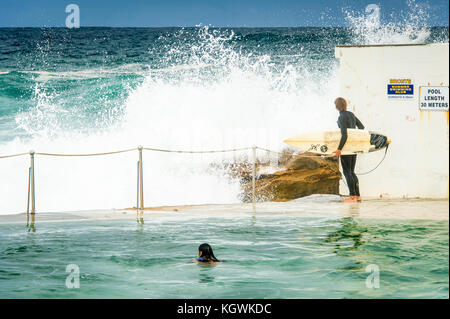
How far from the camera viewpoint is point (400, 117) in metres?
9.99

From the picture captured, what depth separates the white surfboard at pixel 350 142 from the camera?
983cm

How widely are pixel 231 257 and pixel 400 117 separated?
5.00 meters

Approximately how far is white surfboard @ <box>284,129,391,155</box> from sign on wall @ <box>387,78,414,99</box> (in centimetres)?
75

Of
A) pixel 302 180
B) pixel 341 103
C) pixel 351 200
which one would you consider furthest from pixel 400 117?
pixel 302 180

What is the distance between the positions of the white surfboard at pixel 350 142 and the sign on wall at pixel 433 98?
84 centimetres

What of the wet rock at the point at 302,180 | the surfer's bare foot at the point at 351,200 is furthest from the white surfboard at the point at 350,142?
the surfer's bare foot at the point at 351,200

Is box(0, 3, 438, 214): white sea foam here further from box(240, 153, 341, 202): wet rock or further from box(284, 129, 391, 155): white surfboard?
box(284, 129, 391, 155): white surfboard

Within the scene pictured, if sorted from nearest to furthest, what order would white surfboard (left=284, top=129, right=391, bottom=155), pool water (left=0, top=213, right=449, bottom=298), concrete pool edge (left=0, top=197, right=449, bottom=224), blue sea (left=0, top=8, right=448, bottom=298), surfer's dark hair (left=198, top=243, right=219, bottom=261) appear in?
1. pool water (left=0, top=213, right=449, bottom=298)
2. blue sea (left=0, top=8, right=448, bottom=298)
3. surfer's dark hair (left=198, top=243, right=219, bottom=261)
4. concrete pool edge (left=0, top=197, right=449, bottom=224)
5. white surfboard (left=284, top=129, right=391, bottom=155)

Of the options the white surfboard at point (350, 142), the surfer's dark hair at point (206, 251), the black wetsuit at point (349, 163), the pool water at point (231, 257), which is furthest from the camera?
the white surfboard at point (350, 142)

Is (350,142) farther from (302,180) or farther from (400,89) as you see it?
(302,180)

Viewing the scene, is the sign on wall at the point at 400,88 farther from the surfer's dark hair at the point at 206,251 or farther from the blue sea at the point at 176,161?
the surfer's dark hair at the point at 206,251

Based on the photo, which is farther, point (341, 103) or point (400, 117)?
point (400, 117)

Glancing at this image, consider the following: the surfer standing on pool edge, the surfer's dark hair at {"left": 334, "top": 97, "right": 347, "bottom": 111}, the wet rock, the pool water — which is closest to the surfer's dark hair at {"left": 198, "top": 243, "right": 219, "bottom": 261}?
the pool water

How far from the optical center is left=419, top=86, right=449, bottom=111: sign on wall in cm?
984
